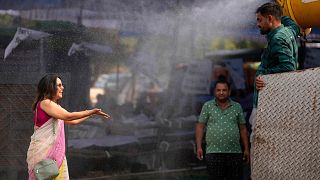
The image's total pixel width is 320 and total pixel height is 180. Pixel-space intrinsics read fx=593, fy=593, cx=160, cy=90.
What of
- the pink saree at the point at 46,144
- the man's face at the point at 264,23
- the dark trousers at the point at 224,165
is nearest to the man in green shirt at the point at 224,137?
the dark trousers at the point at 224,165

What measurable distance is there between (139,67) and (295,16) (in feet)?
15.7

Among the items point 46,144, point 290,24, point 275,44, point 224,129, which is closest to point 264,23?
point 275,44

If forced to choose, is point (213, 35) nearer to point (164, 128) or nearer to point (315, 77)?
point (164, 128)

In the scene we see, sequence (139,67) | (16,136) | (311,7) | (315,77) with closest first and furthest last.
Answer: (315,77) < (311,7) < (16,136) < (139,67)

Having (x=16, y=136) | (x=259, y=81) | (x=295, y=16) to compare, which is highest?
(x=295, y=16)

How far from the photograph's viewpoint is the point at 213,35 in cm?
808

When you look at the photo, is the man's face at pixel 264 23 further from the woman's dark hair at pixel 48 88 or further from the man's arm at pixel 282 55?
the woman's dark hair at pixel 48 88

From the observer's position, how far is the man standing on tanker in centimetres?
469

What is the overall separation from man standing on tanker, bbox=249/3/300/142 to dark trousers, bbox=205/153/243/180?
1106mm

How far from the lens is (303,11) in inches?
197

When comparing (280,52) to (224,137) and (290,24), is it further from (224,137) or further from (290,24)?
(224,137)

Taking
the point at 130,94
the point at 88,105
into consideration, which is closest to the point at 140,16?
the point at 88,105

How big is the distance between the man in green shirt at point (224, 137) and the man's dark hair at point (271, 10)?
123cm

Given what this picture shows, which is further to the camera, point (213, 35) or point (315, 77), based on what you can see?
point (213, 35)
